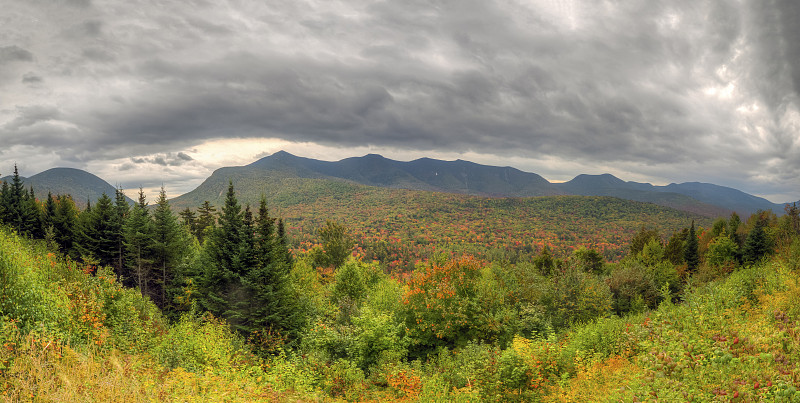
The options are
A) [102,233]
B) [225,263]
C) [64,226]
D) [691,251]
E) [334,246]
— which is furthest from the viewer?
[334,246]

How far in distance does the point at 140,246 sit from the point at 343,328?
2401cm

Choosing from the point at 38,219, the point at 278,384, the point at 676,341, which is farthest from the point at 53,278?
the point at 38,219

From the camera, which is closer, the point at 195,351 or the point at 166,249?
the point at 195,351

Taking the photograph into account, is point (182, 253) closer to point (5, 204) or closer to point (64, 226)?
point (64, 226)

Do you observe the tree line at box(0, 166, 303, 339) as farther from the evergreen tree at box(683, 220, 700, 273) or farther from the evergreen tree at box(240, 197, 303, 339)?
the evergreen tree at box(683, 220, 700, 273)

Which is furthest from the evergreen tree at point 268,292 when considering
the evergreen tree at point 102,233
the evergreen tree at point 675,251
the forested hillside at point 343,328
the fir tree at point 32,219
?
the evergreen tree at point 675,251

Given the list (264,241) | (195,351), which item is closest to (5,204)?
(264,241)

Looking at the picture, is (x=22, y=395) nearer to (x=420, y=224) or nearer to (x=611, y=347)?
(x=611, y=347)

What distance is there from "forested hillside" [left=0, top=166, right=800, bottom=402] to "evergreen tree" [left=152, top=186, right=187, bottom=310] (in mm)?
163

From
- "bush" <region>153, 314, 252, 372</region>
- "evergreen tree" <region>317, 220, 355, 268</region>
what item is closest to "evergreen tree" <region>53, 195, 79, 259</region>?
"evergreen tree" <region>317, 220, 355, 268</region>

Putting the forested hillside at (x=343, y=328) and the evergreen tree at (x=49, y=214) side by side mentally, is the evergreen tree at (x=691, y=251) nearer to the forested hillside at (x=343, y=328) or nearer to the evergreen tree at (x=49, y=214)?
the forested hillside at (x=343, y=328)

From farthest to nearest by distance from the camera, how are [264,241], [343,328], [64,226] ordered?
[64,226] < [264,241] < [343,328]

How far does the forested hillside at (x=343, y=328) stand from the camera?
29.2 ft

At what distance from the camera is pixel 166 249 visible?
31281 mm
